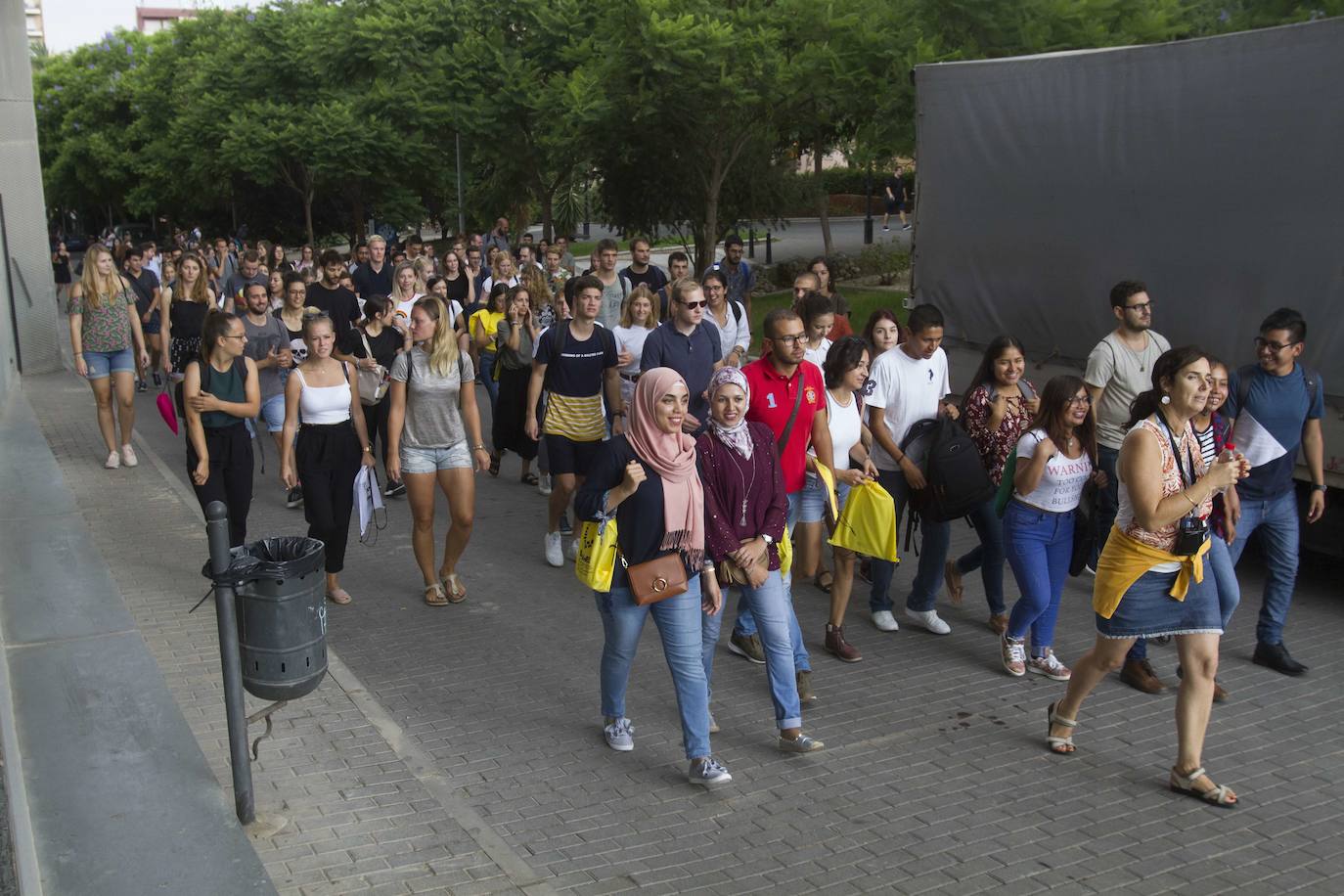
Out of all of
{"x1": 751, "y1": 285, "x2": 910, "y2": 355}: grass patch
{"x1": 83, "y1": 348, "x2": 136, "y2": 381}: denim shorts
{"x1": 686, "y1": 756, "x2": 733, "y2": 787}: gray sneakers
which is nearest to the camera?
{"x1": 686, "y1": 756, "x2": 733, "y2": 787}: gray sneakers

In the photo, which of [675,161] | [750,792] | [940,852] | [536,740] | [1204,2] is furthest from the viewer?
[675,161]

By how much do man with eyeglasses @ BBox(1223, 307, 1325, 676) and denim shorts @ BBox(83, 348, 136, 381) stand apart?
29.2 feet

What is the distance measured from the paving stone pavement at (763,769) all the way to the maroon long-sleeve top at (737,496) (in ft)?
3.37

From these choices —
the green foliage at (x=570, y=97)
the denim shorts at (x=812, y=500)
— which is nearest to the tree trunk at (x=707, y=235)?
the green foliage at (x=570, y=97)

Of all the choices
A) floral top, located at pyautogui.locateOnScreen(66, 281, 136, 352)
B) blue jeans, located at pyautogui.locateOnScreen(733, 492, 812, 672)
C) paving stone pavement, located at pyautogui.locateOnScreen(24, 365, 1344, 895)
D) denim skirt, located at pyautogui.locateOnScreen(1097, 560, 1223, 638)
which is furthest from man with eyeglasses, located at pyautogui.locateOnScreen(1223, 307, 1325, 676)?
floral top, located at pyautogui.locateOnScreen(66, 281, 136, 352)

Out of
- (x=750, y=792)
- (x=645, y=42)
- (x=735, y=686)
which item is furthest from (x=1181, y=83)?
(x=645, y=42)

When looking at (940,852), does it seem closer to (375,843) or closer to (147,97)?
(375,843)

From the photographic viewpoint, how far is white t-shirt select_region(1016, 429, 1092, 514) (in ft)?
21.7

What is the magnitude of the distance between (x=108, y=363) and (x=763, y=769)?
8.08 m

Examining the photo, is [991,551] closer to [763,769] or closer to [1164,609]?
[1164,609]

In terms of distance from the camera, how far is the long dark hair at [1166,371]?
17.9 ft

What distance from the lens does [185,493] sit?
10922 millimetres

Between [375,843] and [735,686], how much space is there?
2260 mm

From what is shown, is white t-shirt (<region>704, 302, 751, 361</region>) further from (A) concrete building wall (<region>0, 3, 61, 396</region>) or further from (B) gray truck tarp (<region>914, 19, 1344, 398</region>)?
(A) concrete building wall (<region>0, 3, 61, 396</region>)
